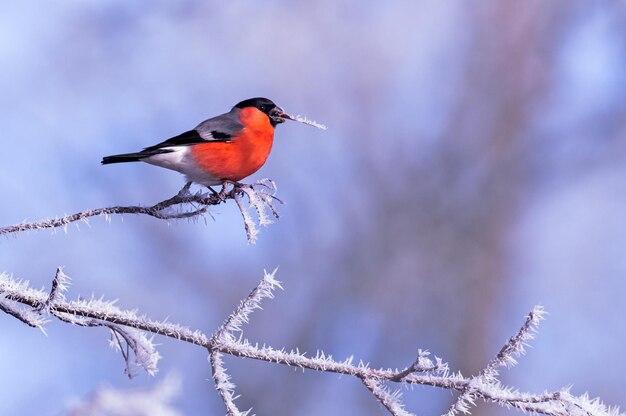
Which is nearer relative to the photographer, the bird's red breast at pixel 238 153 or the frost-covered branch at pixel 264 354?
the frost-covered branch at pixel 264 354

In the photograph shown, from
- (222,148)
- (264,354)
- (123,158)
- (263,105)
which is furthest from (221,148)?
(264,354)

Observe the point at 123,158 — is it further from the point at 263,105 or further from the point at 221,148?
the point at 263,105

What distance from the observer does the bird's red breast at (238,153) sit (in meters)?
3.68

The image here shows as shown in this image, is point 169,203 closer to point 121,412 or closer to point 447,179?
point 121,412

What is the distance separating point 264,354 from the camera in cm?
214

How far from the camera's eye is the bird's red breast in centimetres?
368

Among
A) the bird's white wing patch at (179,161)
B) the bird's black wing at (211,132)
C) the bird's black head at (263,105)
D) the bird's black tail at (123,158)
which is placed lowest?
the bird's black tail at (123,158)

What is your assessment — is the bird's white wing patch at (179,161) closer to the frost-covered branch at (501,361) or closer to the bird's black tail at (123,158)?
the bird's black tail at (123,158)

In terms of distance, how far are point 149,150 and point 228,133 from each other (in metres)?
0.47

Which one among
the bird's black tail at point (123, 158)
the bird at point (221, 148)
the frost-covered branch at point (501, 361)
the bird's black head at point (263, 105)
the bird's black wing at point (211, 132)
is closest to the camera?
the frost-covered branch at point (501, 361)

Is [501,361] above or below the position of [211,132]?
below

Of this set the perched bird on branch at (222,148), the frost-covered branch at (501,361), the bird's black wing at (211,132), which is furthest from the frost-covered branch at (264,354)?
the bird's black wing at (211,132)

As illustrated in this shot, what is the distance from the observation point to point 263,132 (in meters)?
4.12

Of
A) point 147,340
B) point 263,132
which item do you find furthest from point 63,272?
point 263,132
